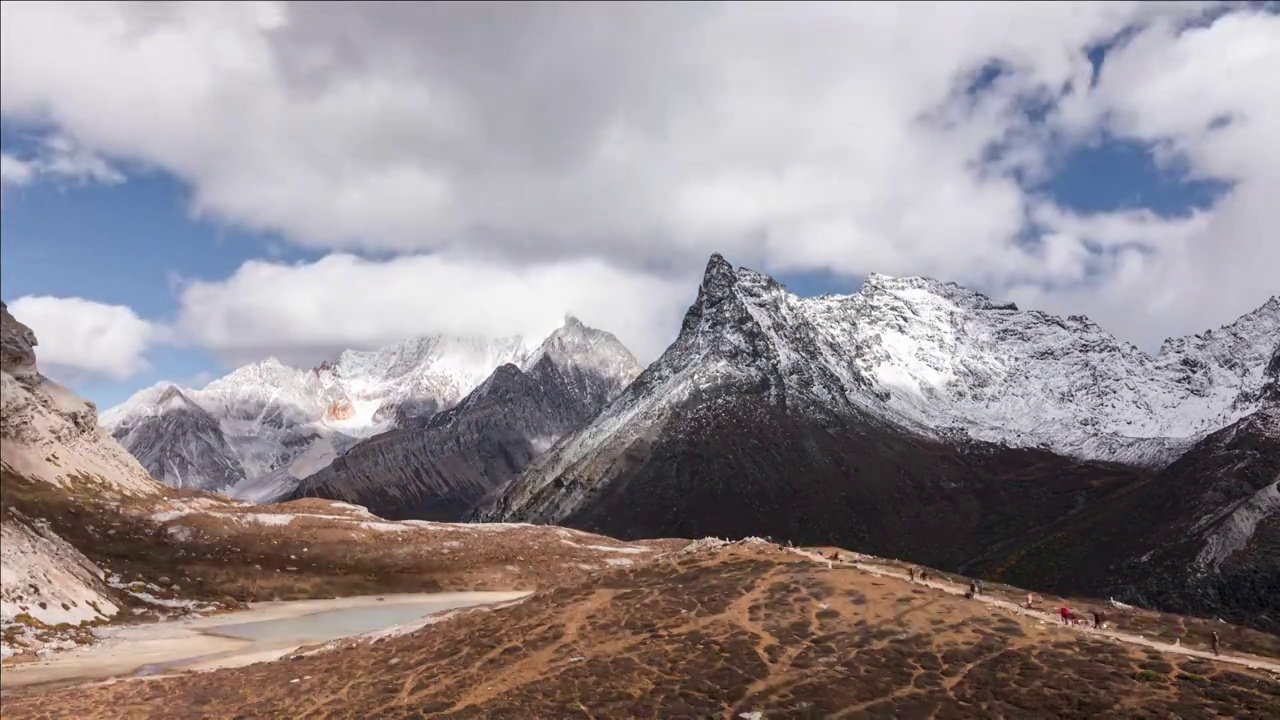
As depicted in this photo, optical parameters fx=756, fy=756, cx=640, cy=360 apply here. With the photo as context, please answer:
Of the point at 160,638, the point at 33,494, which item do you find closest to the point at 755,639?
the point at 160,638

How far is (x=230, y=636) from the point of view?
218 ft

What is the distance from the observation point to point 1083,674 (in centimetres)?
3175

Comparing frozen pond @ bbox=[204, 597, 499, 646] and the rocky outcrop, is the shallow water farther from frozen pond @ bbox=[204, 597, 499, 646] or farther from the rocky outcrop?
the rocky outcrop

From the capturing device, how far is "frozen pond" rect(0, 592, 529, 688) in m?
52.3

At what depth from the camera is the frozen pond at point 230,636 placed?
52.3 metres

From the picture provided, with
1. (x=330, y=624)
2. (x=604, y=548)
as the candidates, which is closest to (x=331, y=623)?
(x=330, y=624)

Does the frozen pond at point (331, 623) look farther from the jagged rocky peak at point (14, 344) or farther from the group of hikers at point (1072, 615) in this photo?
the jagged rocky peak at point (14, 344)

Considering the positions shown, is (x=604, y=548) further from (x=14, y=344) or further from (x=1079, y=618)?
(x=14, y=344)

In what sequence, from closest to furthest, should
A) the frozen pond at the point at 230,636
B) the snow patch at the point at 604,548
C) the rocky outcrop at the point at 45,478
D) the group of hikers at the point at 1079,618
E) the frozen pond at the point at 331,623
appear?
the group of hikers at the point at 1079,618
the frozen pond at the point at 230,636
the rocky outcrop at the point at 45,478
the frozen pond at the point at 331,623
the snow patch at the point at 604,548

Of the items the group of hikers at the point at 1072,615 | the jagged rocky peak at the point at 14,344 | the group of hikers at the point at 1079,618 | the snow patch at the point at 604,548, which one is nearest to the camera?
the group of hikers at the point at 1072,615

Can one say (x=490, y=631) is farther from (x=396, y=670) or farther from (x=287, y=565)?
(x=287, y=565)

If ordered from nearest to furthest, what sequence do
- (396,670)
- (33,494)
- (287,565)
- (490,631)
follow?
(396,670), (490,631), (33,494), (287,565)

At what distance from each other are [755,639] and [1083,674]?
47.0 feet

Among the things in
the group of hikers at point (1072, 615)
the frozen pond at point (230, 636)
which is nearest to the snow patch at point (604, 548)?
the frozen pond at point (230, 636)
